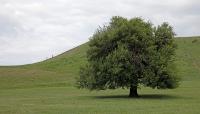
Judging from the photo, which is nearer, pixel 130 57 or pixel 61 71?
pixel 130 57

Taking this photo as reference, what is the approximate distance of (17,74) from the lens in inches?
3701

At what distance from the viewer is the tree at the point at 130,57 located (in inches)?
1993

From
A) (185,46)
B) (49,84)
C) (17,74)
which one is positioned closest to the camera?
(49,84)

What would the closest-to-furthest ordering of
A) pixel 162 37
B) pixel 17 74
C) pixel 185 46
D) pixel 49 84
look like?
pixel 162 37, pixel 49 84, pixel 17 74, pixel 185 46

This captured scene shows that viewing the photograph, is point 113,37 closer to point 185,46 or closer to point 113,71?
point 113,71

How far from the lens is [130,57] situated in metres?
51.1

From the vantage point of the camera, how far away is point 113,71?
49.9 m

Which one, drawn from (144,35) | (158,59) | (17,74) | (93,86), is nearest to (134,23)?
(144,35)

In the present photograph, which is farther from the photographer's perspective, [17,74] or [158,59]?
[17,74]

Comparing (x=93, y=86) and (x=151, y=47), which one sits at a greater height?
(x=151, y=47)

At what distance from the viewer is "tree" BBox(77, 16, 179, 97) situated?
1993 inches

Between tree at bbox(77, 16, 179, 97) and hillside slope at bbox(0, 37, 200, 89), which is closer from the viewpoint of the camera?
tree at bbox(77, 16, 179, 97)

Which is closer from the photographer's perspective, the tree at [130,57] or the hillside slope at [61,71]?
the tree at [130,57]

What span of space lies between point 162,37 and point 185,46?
259 ft
